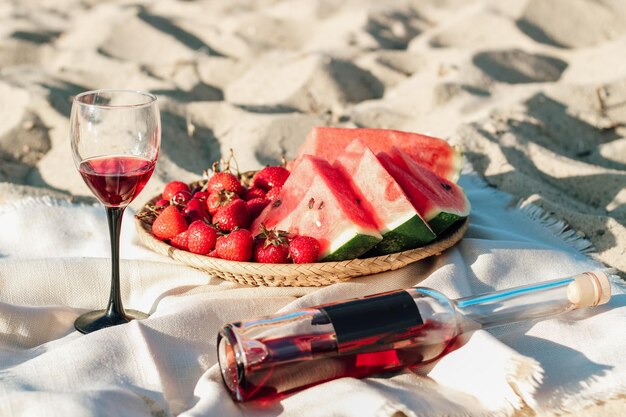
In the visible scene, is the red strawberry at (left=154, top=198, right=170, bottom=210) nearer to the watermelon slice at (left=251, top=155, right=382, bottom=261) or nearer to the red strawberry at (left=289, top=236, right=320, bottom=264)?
the watermelon slice at (left=251, top=155, right=382, bottom=261)

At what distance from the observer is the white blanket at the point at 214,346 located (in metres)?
2.01

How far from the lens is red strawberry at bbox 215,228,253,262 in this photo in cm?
251

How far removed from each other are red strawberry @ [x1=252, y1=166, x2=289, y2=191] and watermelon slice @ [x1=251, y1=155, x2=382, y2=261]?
7.2 inches

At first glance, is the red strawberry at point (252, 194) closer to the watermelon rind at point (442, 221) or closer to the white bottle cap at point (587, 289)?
the watermelon rind at point (442, 221)

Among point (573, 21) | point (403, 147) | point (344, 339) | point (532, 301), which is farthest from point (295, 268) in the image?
point (573, 21)

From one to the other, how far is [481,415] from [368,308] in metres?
0.39

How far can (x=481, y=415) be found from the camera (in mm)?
2025

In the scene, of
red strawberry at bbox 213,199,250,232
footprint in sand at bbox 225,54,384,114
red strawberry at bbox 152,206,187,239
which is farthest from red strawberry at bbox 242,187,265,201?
footprint in sand at bbox 225,54,384,114

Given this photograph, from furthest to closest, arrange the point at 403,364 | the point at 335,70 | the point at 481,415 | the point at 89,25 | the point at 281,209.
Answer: the point at 89,25
the point at 335,70
the point at 281,209
the point at 403,364
the point at 481,415

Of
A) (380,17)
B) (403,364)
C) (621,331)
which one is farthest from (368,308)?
(380,17)

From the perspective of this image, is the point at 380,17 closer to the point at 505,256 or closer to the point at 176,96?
the point at 176,96

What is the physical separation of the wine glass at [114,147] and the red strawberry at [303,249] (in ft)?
1.65

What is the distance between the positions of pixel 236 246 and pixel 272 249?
114 millimetres

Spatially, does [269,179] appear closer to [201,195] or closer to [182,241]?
[201,195]
